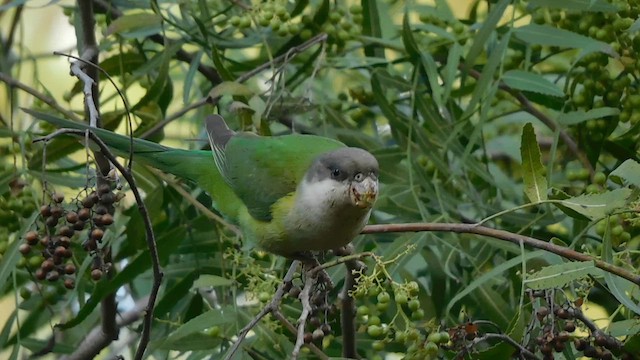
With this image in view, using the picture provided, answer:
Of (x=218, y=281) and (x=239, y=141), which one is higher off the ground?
(x=239, y=141)

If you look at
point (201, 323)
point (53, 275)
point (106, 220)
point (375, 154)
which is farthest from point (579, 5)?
point (53, 275)

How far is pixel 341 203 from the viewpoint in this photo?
2.34 metres

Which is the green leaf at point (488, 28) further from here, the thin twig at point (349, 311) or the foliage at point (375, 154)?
the thin twig at point (349, 311)

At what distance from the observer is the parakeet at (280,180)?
2340 millimetres

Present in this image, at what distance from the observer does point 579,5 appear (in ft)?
9.07

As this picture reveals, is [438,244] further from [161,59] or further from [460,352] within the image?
[161,59]

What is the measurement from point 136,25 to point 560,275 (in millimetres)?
1318

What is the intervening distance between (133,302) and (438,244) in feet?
3.68

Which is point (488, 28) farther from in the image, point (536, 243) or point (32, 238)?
A: point (32, 238)

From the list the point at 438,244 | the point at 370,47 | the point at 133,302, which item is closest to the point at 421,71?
the point at 370,47

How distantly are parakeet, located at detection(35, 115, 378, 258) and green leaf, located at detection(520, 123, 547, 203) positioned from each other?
1.07 feet

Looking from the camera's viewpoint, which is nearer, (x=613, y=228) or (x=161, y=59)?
(x=613, y=228)

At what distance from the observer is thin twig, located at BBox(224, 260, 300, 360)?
6.50 ft

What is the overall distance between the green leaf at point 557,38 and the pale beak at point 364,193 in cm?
76
